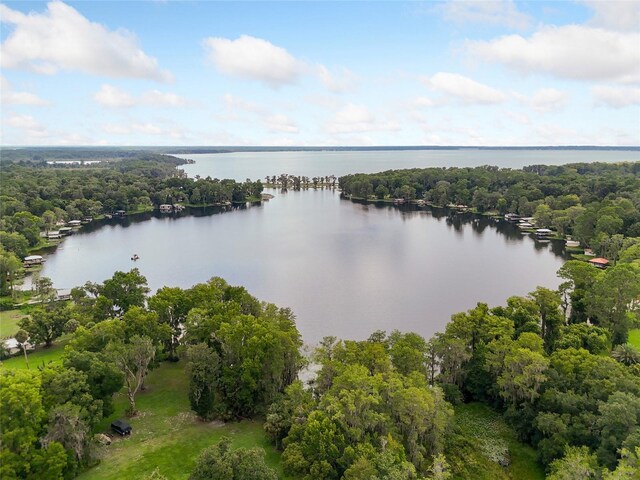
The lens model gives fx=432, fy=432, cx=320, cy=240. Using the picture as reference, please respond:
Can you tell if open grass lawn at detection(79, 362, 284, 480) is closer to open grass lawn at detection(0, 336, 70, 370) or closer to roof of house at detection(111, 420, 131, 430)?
roof of house at detection(111, 420, 131, 430)

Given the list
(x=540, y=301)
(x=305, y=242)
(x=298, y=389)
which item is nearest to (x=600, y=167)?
(x=305, y=242)

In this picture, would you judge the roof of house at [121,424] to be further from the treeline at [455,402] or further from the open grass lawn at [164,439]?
the treeline at [455,402]

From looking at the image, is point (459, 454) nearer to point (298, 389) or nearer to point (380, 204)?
point (298, 389)

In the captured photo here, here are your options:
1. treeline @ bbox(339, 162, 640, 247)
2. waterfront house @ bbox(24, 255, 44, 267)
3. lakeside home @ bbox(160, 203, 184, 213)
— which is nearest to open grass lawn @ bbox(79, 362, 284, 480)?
waterfront house @ bbox(24, 255, 44, 267)

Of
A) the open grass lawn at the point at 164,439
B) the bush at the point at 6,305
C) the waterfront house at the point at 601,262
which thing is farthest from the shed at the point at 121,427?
the waterfront house at the point at 601,262

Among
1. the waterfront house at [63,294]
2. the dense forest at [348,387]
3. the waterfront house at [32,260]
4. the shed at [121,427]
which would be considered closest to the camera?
the dense forest at [348,387]
